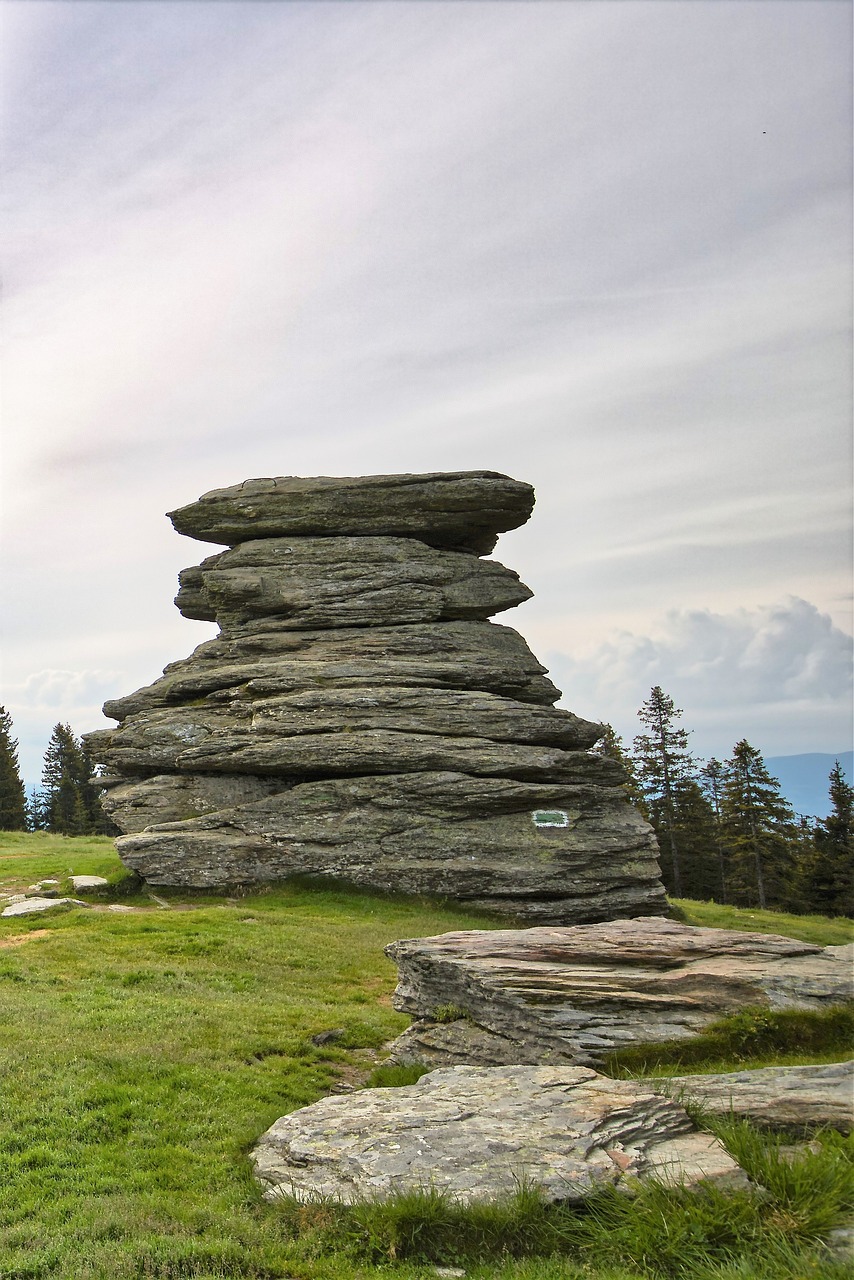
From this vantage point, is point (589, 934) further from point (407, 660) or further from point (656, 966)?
point (407, 660)

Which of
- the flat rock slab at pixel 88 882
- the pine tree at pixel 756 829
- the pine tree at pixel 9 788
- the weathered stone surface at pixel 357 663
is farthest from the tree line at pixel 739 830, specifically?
the pine tree at pixel 9 788

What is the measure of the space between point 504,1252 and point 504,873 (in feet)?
74.9

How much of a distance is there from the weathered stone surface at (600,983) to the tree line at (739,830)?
5114cm

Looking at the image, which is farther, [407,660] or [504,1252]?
[407,660]

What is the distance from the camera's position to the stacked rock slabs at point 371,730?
31203mm

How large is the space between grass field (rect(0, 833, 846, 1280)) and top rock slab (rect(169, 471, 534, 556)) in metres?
23.0

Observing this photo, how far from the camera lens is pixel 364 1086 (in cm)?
1378

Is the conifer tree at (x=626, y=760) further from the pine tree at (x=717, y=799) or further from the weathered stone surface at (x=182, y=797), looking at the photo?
the weathered stone surface at (x=182, y=797)

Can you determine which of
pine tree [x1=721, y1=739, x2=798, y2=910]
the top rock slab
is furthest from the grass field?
pine tree [x1=721, y1=739, x2=798, y2=910]

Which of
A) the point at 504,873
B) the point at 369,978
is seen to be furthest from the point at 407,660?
the point at 369,978

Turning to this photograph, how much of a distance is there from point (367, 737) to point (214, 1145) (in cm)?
2228

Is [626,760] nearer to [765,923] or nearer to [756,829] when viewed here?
[756,829]

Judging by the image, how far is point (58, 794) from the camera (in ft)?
308

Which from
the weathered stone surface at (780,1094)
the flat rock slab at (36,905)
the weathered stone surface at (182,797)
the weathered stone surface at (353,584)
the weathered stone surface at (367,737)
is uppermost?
the weathered stone surface at (353,584)
